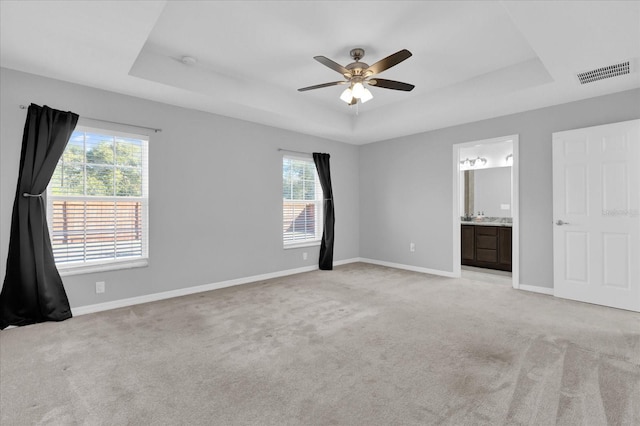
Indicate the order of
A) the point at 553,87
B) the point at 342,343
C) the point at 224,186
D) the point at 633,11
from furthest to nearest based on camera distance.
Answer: the point at 224,186, the point at 553,87, the point at 342,343, the point at 633,11

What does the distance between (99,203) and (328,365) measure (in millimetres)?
3159

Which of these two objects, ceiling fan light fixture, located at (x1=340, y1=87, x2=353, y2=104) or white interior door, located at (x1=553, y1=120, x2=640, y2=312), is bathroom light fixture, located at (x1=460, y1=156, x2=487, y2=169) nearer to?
white interior door, located at (x1=553, y1=120, x2=640, y2=312)

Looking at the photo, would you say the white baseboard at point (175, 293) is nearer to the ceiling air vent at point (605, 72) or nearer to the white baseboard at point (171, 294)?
the white baseboard at point (171, 294)

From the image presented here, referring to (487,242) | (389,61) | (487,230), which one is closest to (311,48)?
(389,61)

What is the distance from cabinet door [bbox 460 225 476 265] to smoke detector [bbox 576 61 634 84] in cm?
330

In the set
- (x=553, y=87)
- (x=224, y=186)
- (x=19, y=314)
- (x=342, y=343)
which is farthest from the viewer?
(x=224, y=186)

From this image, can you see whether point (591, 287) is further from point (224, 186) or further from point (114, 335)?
point (114, 335)

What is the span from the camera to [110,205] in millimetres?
3791

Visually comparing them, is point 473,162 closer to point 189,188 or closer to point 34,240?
point 189,188

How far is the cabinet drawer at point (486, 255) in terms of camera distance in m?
5.89

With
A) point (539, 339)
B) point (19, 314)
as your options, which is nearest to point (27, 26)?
point (19, 314)

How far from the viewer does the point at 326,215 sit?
6.03 m

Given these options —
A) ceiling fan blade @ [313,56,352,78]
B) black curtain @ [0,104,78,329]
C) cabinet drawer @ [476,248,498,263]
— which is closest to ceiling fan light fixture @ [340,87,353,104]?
ceiling fan blade @ [313,56,352,78]

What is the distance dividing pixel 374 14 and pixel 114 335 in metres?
3.65
